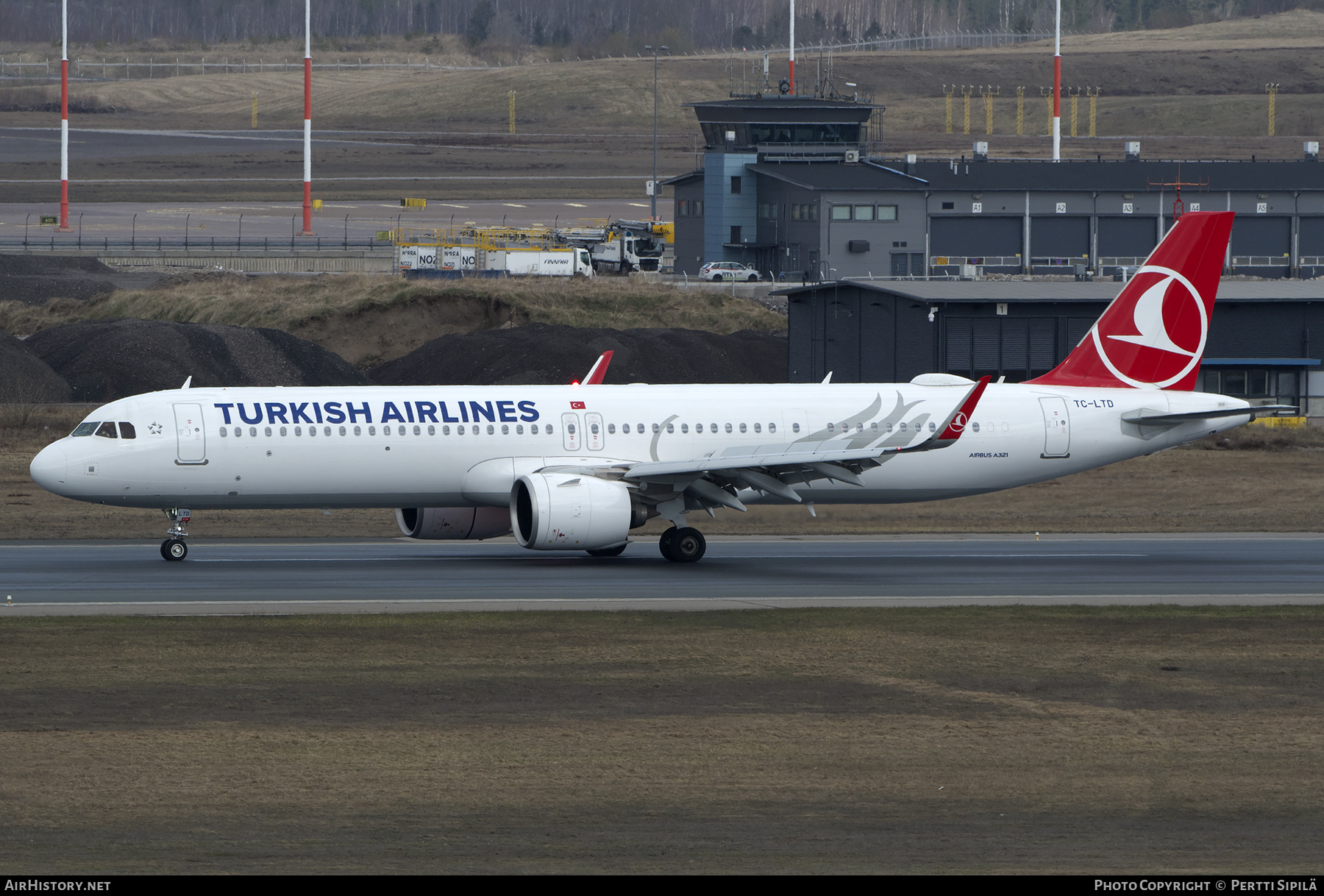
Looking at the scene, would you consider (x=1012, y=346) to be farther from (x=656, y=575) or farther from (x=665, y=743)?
(x=665, y=743)

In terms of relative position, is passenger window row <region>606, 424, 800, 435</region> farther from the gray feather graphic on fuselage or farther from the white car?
the white car

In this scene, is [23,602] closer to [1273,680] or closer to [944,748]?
[944,748]

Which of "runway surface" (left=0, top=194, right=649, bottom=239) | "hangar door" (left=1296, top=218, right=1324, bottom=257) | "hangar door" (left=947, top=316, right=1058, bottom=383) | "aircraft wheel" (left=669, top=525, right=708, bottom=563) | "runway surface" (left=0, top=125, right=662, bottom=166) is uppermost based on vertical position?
"runway surface" (left=0, top=125, right=662, bottom=166)

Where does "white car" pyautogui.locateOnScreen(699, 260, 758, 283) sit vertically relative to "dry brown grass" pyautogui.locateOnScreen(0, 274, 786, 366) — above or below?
above

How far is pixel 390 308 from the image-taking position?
8375cm

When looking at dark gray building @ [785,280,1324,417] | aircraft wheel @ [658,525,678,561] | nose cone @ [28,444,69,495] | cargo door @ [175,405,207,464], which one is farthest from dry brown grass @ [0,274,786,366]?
aircraft wheel @ [658,525,678,561]

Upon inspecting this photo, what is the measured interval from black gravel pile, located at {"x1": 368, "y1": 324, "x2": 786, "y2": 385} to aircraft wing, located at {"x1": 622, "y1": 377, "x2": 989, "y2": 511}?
1336 inches

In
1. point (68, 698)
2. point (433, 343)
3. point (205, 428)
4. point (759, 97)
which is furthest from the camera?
point (759, 97)

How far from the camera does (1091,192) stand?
339 feet

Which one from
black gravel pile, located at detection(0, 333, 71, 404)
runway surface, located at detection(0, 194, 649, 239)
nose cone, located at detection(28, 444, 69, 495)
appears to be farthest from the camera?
runway surface, located at detection(0, 194, 649, 239)

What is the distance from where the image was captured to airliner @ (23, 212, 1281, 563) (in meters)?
35.2

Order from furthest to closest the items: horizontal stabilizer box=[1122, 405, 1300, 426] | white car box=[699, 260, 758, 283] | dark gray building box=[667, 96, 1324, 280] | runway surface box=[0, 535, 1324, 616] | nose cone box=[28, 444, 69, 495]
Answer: white car box=[699, 260, 758, 283] < dark gray building box=[667, 96, 1324, 280] < horizontal stabilizer box=[1122, 405, 1300, 426] < nose cone box=[28, 444, 69, 495] < runway surface box=[0, 535, 1324, 616]
